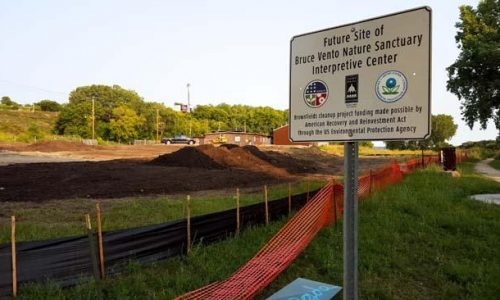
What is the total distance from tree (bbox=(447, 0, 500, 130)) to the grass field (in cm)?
2590

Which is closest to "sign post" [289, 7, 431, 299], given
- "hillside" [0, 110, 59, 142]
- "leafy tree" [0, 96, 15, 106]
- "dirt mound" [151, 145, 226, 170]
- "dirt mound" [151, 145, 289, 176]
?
"dirt mound" [151, 145, 289, 176]

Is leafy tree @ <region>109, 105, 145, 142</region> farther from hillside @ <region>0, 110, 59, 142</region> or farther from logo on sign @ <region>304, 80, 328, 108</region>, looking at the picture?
logo on sign @ <region>304, 80, 328, 108</region>

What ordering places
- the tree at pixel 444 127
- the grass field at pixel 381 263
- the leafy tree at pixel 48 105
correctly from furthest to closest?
the leafy tree at pixel 48 105, the tree at pixel 444 127, the grass field at pixel 381 263

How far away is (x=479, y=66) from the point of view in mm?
34656

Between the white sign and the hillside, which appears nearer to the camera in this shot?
the white sign

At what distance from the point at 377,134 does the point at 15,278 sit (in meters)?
4.68

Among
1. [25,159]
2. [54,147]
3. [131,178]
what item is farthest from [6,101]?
[131,178]

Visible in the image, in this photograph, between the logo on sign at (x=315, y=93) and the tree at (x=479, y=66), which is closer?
the logo on sign at (x=315, y=93)

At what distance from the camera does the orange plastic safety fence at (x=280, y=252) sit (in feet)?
17.4

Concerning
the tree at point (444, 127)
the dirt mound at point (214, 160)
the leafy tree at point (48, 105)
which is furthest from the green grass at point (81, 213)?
the leafy tree at point (48, 105)

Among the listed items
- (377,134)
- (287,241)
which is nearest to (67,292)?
(287,241)

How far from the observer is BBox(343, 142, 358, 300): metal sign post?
2879mm

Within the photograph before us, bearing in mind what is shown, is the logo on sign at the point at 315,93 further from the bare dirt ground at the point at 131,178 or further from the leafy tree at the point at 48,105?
the leafy tree at the point at 48,105

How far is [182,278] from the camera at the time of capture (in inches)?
235
